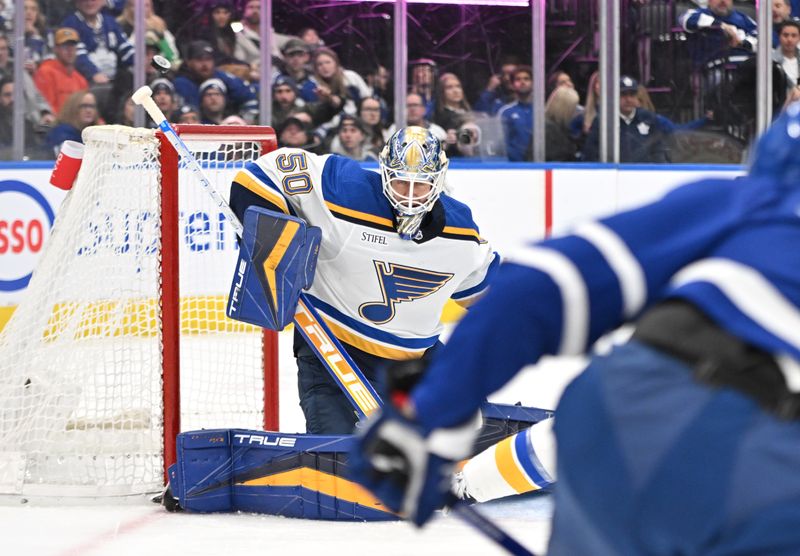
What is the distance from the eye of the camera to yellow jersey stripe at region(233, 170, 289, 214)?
3252mm

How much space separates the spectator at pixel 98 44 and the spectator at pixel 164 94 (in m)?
0.18

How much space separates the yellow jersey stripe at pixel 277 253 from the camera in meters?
3.08

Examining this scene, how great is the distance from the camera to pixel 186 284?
436cm

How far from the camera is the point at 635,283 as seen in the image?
1.08 metres

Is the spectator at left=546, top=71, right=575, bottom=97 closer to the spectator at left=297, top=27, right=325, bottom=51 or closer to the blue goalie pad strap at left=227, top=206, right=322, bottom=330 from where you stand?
the spectator at left=297, top=27, right=325, bottom=51

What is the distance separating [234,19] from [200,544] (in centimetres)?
433

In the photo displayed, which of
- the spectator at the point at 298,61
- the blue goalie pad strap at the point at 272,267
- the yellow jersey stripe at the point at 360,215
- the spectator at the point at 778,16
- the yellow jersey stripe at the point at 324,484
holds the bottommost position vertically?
the yellow jersey stripe at the point at 324,484

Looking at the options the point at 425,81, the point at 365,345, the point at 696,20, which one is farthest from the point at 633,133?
the point at 365,345

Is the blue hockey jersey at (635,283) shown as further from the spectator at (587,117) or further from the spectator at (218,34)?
the spectator at (587,117)

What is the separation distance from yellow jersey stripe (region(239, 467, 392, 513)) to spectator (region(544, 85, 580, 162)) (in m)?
4.11

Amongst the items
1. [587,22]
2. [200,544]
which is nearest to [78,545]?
[200,544]

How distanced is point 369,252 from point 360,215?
105 mm

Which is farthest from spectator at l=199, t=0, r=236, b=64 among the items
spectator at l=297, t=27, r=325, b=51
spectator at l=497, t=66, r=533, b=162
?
spectator at l=497, t=66, r=533, b=162

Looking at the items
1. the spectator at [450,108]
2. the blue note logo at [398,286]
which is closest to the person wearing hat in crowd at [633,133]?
the spectator at [450,108]
